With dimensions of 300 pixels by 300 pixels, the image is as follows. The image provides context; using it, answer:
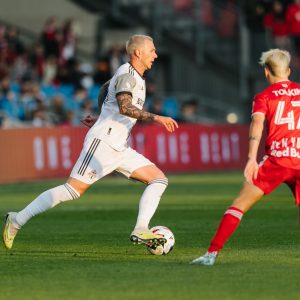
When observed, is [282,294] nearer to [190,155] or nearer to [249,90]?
[190,155]

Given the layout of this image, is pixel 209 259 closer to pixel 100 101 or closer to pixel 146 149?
pixel 100 101

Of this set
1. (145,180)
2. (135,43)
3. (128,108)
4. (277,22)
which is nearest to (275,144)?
(128,108)

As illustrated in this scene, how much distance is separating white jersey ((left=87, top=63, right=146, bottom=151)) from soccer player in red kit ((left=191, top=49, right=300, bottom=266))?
1.77 m

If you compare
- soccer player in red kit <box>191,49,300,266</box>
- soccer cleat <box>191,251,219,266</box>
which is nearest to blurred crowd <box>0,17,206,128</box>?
soccer cleat <box>191,251,219,266</box>

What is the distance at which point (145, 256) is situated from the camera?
12.3m

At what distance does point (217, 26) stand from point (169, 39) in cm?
167

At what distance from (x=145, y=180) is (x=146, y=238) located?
0.68 meters

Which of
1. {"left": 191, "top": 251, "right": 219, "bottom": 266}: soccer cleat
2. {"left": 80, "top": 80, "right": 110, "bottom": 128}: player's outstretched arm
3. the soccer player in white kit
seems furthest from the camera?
{"left": 80, "top": 80, "right": 110, "bottom": 128}: player's outstretched arm

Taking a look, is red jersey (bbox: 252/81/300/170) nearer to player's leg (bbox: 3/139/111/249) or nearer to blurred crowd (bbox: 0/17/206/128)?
player's leg (bbox: 3/139/111/249)

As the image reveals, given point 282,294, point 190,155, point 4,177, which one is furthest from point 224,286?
point 190,155

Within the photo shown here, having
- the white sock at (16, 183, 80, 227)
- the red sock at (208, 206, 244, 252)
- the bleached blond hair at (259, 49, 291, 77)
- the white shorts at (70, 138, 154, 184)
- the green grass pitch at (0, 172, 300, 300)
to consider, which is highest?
the bleached blond hair at (259, 49, 291, 77)

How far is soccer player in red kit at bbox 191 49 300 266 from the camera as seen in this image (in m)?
10.9

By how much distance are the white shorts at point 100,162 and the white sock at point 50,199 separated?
0.52 ft

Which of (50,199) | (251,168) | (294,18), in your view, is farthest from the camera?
(294,18)
